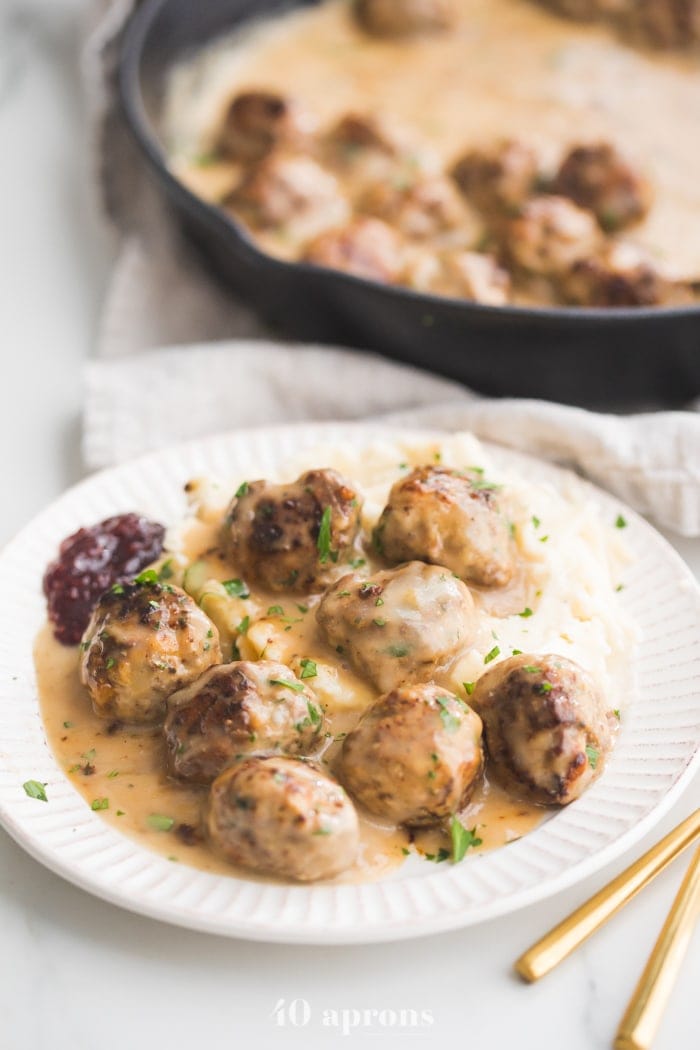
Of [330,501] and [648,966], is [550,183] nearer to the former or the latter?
[330,501]

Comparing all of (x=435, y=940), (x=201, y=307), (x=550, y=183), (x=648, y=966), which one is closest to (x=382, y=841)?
(x=435, y=940)

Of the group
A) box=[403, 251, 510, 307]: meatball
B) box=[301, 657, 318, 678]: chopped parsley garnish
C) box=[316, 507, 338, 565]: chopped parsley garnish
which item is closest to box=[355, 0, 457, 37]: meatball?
box=[403, 251, 510, 307]: meatball

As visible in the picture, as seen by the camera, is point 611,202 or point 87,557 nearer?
point 87,557

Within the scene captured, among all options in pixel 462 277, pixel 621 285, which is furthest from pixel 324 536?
pixel 621 285

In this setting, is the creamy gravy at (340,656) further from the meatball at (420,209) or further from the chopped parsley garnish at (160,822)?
the meatball at (420,209)

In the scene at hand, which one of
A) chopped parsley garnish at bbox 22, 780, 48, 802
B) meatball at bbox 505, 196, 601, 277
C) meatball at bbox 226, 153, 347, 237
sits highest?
chopped parsley garnish at bbox 22, 780, 48, 802

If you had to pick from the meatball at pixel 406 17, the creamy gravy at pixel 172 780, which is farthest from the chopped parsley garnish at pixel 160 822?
the meatball at pixel 406 17

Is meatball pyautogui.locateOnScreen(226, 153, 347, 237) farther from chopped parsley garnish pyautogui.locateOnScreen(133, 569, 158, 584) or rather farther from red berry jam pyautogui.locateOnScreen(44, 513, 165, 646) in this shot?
chopped parsley garnish pyautogui.locateOnScreen(133, 569, 158, 584)
